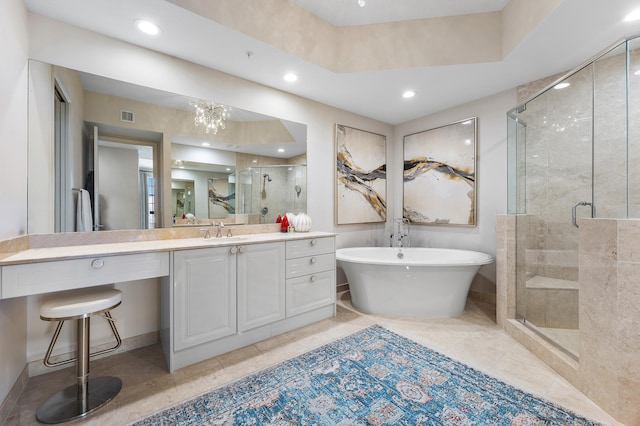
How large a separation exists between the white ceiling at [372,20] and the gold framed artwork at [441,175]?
0.46 metres

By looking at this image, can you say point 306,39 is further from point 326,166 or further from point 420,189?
point 420,189

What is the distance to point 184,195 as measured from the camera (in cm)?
239

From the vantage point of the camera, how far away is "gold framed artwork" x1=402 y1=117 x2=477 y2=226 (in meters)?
3.30

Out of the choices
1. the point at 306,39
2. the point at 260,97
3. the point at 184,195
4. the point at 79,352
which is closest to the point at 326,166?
the point at 260,97

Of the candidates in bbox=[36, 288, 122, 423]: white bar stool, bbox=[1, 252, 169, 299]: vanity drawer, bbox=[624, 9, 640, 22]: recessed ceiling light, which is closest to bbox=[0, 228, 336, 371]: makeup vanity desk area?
bbox=[1, 252, 169, 299]: vanity drawer

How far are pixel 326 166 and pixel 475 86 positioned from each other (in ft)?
6.01

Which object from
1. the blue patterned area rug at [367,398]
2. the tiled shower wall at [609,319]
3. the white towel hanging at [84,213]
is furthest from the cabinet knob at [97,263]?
Result: the tiled shower wall at [609,319]

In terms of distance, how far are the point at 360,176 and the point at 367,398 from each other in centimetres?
271

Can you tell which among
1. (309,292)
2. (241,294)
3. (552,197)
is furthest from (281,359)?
(552,197)

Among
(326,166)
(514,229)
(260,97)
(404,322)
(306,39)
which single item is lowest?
(404,322)

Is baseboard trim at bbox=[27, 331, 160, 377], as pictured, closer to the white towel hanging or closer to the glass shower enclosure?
the white towel hanging

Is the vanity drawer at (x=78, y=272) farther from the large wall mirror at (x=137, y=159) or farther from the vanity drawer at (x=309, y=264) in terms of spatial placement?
the vanity drawer at (x=309, y=264)

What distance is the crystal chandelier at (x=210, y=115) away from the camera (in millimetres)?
2453

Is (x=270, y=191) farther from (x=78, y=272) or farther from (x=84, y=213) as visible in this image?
(x=78, y=272)
